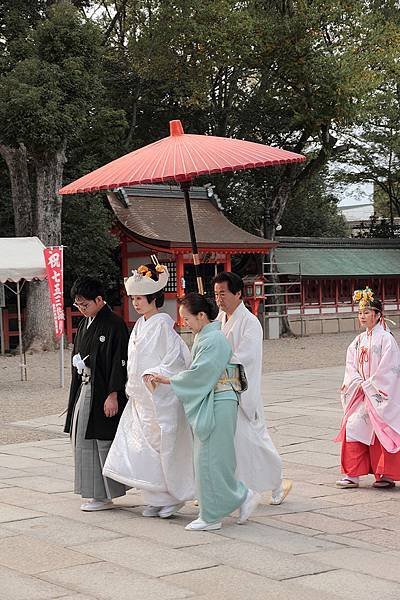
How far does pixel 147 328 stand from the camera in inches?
217

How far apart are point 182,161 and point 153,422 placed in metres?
1.60

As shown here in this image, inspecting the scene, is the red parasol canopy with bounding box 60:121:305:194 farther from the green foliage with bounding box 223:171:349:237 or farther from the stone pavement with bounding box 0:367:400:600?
the green foliage with bounding box 223:171:349:237

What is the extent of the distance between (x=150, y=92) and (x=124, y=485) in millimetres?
18593

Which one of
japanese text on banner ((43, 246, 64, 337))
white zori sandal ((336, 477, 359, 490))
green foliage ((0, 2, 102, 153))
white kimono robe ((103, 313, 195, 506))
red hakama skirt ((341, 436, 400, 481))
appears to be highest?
green foliage ((0, 2, 102, 153))

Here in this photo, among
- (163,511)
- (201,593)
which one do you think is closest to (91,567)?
(201,593)

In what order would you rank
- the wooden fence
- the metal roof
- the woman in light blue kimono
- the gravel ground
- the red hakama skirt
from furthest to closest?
the metal roof, the wooden fence, the gravel ground, the red hakama skirt, the woman in light blue kimono

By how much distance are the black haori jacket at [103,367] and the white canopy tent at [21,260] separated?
290 inches

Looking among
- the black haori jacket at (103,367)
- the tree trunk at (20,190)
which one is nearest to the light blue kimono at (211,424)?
the black haori jacket at (103,367)

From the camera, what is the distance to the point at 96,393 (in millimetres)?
5723

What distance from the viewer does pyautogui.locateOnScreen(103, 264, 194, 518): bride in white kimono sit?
5.38 metres

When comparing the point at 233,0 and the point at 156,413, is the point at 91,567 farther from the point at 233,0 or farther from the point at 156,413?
the point at 233,0

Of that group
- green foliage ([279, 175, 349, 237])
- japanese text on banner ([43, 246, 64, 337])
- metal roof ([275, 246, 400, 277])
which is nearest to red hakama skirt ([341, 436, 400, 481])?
japanese text on banner ([43, 246, 64, 337])

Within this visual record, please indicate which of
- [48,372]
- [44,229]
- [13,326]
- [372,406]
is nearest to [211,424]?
[372,406]

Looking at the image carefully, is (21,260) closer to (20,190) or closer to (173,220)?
(20,190)
